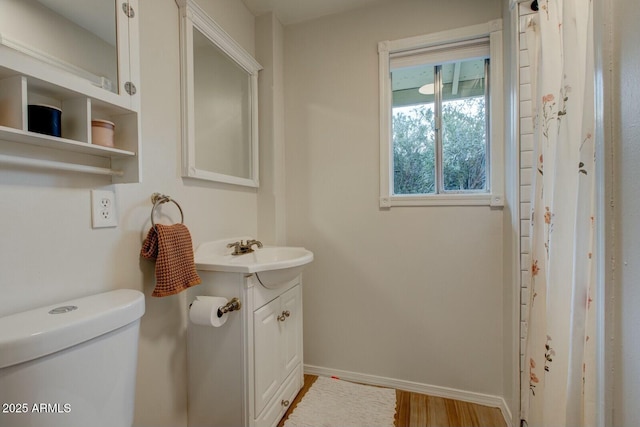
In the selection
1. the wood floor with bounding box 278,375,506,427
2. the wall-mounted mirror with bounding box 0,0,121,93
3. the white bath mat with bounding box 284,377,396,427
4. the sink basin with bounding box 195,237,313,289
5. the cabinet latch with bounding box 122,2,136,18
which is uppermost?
the cabinet latch with bounding box 122,2,136,18

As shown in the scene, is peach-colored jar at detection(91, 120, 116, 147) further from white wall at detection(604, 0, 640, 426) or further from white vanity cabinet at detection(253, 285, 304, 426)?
white wall at detection(604, 0, 640, 426)

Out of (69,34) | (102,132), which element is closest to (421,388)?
(102,132)

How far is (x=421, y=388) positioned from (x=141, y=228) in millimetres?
1745

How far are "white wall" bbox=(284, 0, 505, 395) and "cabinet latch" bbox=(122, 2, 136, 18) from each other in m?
1.06

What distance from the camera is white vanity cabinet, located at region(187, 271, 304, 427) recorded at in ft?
3.78

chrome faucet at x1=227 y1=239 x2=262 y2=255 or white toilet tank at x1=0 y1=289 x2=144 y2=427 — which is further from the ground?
chrome faucet at x1=227 y1=239 x2=262 y2=255

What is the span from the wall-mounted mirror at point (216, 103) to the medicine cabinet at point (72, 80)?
34cm

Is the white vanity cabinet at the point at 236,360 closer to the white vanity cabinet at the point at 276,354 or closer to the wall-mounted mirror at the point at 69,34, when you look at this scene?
the white vanity cabinet at the point at 276,354

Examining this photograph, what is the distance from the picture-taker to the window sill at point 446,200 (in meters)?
1.52

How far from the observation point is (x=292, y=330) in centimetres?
154

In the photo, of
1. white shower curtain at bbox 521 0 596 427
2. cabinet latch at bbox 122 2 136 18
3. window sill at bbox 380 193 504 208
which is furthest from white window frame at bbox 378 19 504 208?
cabinet latch at bbox 122 2 136 18

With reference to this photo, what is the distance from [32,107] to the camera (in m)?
0.68

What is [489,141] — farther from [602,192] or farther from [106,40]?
[106,40]

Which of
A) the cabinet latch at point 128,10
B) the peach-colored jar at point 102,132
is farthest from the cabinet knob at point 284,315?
the cabinet latch at point 128,10
